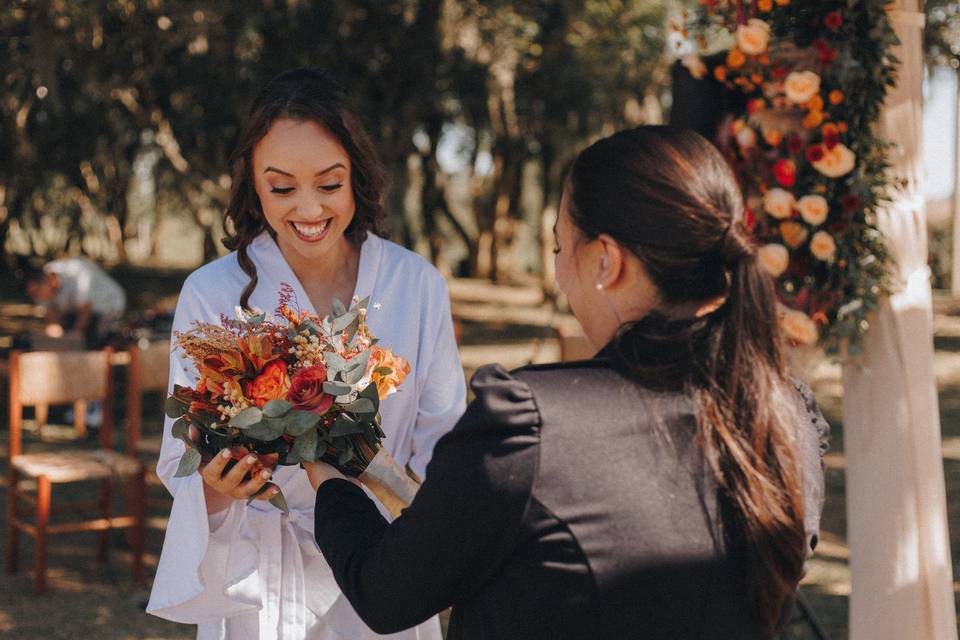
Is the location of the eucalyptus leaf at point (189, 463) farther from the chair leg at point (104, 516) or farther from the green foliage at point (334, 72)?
the green foliage at point (334, 72)

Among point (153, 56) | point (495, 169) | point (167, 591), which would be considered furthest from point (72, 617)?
point (495, 169)

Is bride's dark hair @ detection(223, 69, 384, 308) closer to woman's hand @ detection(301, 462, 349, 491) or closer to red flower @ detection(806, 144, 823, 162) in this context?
woman's hand @ detection(301, 462, 349, 491)

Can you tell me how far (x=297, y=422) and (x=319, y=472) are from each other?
0.37ft

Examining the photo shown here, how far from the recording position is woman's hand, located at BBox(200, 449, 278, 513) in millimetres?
1969

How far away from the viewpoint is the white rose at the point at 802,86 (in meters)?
3.40

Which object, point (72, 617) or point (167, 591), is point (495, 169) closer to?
point (72, 617)

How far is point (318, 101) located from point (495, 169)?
18221mm

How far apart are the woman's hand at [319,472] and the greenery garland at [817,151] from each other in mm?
2000

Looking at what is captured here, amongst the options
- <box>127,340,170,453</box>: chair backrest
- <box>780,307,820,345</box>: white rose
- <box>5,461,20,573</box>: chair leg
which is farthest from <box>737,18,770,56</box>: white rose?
<box>5,461,20,573</box>: chair leg

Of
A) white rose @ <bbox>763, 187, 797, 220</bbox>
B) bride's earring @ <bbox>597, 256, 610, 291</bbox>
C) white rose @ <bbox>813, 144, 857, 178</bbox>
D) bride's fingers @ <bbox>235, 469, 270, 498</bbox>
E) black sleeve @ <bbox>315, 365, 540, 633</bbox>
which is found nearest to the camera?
black sleeve @ <bbox>315, 365, 540, 633</bbox>

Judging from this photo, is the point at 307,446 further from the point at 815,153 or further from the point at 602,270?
the point at 815,153

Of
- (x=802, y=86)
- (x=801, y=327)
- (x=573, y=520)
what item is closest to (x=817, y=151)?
(x=802, y=86)

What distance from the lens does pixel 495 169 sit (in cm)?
2047

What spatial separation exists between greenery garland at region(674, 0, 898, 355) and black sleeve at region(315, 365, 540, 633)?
2.29m
